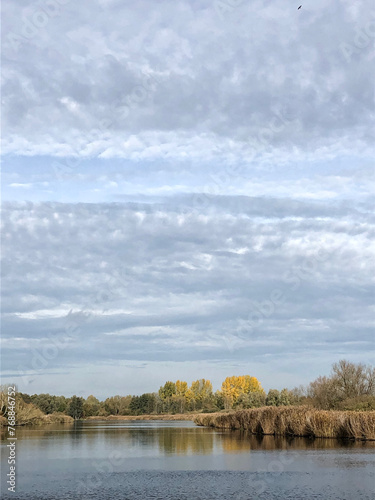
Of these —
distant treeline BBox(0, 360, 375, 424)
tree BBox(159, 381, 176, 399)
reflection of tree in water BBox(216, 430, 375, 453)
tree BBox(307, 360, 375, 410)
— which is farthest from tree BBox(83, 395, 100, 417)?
reflection of tree in water BBox(216, 430, 375, 453)

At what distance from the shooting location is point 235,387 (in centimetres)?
12288

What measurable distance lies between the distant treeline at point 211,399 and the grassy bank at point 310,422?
31.8ft

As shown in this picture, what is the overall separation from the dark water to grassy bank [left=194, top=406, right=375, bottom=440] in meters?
3.01

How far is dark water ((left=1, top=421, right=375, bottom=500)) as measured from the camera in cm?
1970

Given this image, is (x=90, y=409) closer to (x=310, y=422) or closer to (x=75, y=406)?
(x=75, y=406)

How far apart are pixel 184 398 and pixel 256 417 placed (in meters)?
100

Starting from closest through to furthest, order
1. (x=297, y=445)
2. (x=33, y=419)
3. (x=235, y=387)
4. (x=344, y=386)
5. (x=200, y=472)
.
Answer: (x=200, y=472) → (x=297, y=445) → (x=344, y=386) → (x=33, y=419) → (x=235, y=387)

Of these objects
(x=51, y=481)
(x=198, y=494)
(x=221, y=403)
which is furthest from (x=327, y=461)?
(x=221, y=403)

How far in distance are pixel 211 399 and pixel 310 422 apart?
100902 millimetres

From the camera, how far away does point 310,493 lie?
19.3 m

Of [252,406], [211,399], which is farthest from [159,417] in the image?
[252,406]

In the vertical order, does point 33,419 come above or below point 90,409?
above

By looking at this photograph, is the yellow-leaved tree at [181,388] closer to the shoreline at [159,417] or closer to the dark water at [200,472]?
the shoreline at [159,417]

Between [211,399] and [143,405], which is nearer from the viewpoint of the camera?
[211,399]
